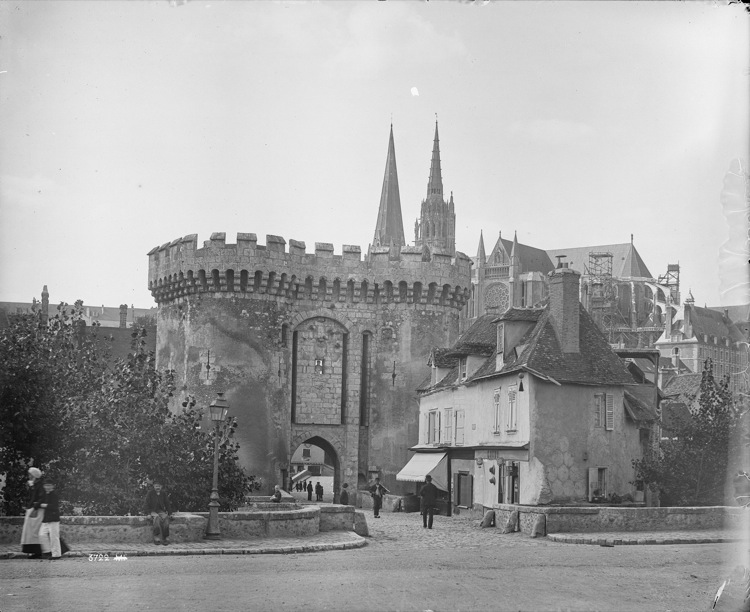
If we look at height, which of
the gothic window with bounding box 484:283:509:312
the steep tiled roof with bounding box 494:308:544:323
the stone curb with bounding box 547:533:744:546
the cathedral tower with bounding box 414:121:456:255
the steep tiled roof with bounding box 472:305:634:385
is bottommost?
the stone curb with bounding box 547:533:744:546

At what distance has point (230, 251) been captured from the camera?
44.3m

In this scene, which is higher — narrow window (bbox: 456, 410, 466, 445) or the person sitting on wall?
narrow window (bbox: 456, 410, 466, 445)

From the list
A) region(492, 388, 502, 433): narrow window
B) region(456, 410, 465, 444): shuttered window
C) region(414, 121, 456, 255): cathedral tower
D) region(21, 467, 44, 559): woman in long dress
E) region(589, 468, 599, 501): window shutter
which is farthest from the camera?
region(414, 121, 456, 255): cathedral tower

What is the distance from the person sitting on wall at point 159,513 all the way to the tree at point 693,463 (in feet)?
48.6

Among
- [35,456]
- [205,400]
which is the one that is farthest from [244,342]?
[35,456]

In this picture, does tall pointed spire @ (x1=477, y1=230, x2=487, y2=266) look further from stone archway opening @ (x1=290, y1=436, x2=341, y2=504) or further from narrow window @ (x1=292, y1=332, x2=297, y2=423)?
narrow window @ (x1=292, y1=332, x2=297, y2=423)

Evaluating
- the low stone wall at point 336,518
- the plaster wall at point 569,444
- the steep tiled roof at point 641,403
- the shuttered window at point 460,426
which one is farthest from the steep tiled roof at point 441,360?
the low stone wall at point 336,518

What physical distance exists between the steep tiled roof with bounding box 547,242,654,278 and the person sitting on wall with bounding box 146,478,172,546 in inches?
5118

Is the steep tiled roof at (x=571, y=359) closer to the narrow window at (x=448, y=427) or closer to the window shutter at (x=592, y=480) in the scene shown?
the window shutter at (x=592, y=480)

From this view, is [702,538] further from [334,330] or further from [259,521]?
[334,330]

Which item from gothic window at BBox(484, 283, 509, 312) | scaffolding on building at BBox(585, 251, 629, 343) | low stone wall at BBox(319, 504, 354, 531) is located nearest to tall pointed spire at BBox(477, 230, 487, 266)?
gothic window at BBox(484, 283, 509, 312)

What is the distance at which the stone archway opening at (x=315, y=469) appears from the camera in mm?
46781

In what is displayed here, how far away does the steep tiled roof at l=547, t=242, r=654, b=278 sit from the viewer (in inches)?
5896

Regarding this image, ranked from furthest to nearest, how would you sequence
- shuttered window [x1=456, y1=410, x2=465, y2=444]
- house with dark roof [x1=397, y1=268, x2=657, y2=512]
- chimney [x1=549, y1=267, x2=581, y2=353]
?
shuttered window [x1=456, y1=410, x2=465, y2=444] < chimney [x1=549, y1=267, x2=581, y2=353] < house with dark roof [x1=397, y1=268, x2=657, y2=512]
